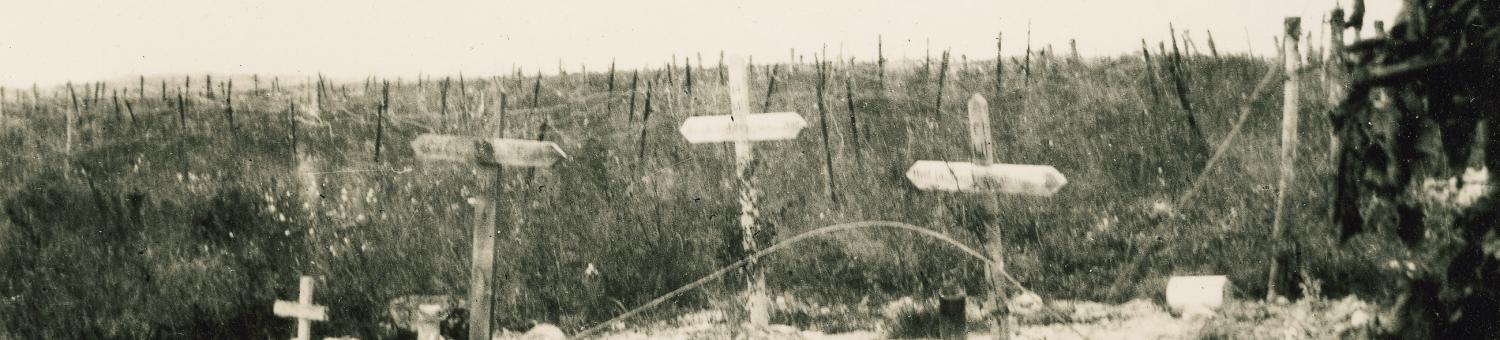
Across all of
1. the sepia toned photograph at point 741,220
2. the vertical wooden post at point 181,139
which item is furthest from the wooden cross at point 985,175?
the vertical wooden post at point 181,139

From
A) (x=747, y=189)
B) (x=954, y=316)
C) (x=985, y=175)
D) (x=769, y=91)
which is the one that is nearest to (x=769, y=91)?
(x=769, y=91)

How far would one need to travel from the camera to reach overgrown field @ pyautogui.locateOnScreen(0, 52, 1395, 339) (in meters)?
6.79

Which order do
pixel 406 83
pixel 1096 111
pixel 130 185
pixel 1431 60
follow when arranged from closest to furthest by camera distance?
pixel 1431 60 → pixel 130 185 → pixel 1096 111 → pixel 406 83

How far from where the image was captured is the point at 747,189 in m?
6.49

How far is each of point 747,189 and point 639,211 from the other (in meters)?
1.54

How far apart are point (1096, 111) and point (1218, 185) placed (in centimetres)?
183

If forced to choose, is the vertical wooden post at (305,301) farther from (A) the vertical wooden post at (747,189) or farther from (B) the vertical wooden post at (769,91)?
(B) the vertical wooden post at (769,91)

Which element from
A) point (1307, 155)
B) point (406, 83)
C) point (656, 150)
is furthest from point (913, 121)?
point (406, 83)

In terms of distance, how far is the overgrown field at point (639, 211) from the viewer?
6.79 m

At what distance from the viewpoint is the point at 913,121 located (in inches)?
375

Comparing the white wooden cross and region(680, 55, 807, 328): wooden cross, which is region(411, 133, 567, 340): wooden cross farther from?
region(680, 55, 807, 328): wooden cross

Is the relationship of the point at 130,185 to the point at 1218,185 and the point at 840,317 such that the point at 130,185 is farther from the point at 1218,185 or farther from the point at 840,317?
the point at 1218,185

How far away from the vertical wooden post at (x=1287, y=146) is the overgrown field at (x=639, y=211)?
0.58 feet

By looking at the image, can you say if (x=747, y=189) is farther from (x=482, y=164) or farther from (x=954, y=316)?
(x=954, y=316)
